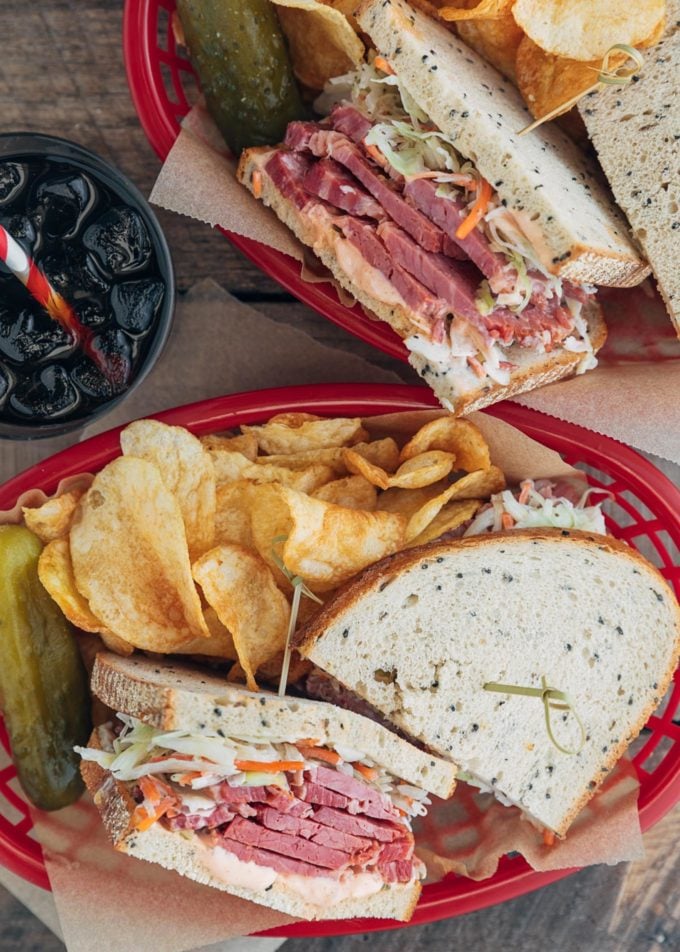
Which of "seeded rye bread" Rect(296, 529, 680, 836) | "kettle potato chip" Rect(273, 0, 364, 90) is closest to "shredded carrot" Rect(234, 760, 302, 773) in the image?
"seeded rye bread" Rect(296, 529, 680, 836)

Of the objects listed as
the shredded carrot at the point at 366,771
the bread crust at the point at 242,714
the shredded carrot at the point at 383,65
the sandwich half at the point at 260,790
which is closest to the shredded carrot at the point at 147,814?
the sandwich half at the point at 260,790

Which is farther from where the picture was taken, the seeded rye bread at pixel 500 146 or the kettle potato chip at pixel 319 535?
the kettle potato chip at pixel 319 535

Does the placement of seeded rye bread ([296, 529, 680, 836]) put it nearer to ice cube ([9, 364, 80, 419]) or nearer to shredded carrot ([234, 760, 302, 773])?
shredded carrot ([234, 760, 302, 773])

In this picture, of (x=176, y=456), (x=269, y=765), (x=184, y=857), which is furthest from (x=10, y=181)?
(x=184, y=857)

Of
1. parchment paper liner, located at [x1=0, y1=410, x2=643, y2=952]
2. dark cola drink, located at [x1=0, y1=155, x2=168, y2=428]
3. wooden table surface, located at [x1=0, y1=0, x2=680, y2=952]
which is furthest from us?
wooden table surface, located at [x1=0, y1=0, x2=680, y2=952]

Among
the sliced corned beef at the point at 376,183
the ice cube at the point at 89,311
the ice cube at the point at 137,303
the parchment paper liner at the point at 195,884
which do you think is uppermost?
the sliced corned beef at the point at 376,183

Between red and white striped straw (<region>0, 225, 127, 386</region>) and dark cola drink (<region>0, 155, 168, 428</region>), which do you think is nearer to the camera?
red and white striped straw (<region>0, 225, 127, 386</region>)

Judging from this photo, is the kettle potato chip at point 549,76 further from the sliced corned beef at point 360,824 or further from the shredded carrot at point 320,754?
the sliced corned beef at point 360,824
